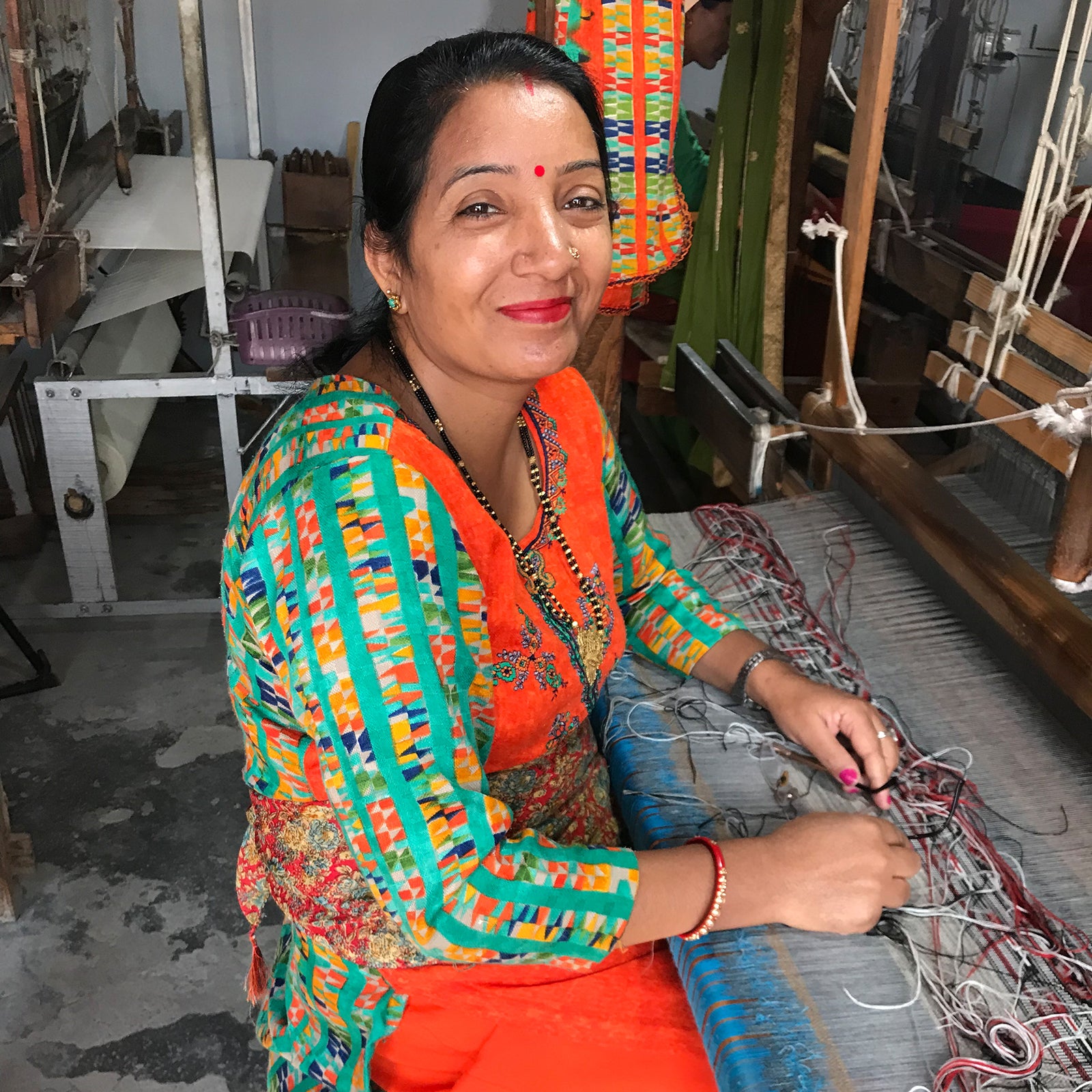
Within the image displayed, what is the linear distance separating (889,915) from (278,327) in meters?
2.30

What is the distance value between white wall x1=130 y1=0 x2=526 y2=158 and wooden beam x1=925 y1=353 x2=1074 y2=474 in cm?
354

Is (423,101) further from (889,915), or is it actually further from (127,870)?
(127,870)

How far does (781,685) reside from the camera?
147 centimetres

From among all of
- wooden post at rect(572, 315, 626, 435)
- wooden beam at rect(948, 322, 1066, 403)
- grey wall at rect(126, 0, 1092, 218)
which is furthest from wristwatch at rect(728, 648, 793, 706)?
grey wall at rect(126, 0, 1092, 218)

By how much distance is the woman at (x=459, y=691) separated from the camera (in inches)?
38.7

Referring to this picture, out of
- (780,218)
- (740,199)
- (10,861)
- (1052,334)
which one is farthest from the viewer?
(740,199)

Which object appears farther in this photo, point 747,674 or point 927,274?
point 927,274

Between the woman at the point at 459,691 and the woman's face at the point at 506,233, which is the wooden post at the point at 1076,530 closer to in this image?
the woman at the point at 459,691

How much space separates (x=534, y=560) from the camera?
1.31 m

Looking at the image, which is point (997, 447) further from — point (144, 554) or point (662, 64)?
point (144, 554)

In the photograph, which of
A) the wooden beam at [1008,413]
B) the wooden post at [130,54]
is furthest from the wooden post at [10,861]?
the wooden post at [130,54]

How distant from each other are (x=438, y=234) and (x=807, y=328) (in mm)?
2913

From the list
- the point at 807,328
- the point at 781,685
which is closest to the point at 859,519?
the point at 781,685

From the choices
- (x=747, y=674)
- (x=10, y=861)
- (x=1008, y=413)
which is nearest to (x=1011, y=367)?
(x=1008, y=413)
